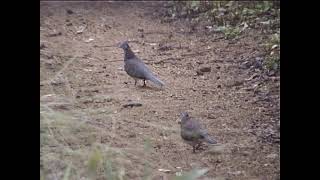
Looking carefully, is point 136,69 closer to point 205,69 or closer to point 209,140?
point 205,69

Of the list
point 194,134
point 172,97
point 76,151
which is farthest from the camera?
point 172,97

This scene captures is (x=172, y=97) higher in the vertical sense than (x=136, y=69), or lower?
lower

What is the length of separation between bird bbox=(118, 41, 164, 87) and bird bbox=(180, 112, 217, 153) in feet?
2.47

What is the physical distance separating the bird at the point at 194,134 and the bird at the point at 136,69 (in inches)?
29.6

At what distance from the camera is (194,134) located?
11.7 feet

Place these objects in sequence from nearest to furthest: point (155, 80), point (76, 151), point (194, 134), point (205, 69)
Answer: point (76, 151), point (194, 134), point (155, 80), point (205, 69)

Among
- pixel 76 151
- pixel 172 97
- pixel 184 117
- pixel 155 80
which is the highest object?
pixel 155 80

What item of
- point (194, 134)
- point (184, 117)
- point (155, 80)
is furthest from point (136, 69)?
point (194, 134)

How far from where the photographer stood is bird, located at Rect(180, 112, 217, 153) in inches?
140

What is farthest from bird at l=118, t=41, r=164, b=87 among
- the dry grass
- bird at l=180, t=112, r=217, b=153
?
the dry grass

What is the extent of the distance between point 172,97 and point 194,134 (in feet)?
1.98

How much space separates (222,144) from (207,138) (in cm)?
13

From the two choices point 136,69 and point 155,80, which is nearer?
point 155,80
